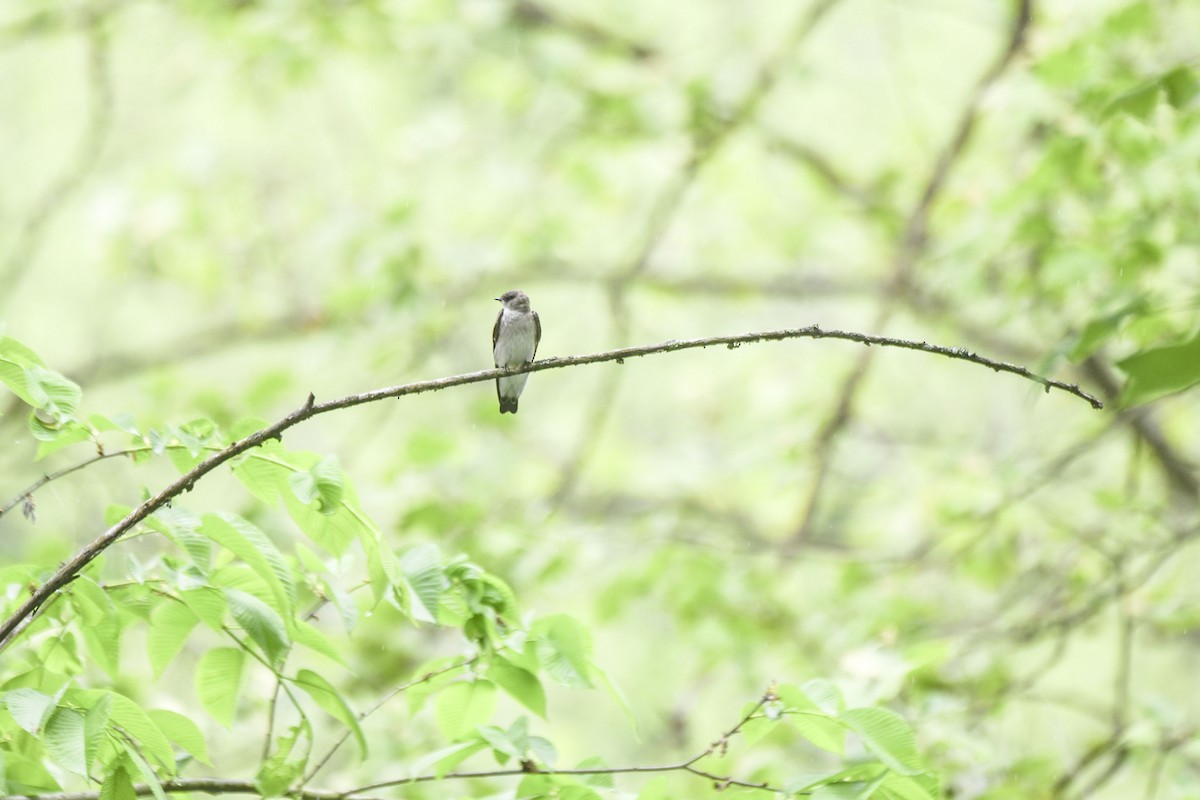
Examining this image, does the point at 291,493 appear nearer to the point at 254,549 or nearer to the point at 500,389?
the point at 254,549

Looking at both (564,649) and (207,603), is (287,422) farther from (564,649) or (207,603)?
(564,649)

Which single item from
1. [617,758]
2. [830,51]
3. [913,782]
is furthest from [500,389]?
[830,51]

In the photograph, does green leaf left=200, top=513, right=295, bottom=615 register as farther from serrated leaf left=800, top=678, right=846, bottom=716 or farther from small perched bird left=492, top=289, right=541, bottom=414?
small perched bird left=492, top=289, right=541, bottom=414

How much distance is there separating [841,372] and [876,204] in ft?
4.45

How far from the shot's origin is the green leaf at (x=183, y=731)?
5.39 feet

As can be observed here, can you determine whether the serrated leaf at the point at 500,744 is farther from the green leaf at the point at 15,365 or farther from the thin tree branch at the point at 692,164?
the thin tree branch at the point at 692,164

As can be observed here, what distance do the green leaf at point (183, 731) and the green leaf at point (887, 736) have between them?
94 cm

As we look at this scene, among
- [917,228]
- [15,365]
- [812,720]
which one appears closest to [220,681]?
[15,365]

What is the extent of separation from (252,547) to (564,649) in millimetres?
483

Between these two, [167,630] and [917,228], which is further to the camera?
[917,228]

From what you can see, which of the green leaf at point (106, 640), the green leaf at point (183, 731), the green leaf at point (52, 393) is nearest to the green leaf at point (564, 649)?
the green leaf at point (183, 731)

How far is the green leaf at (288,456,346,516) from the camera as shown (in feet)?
4.87

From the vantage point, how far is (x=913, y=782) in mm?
1600

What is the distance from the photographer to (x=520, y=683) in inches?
67.5
